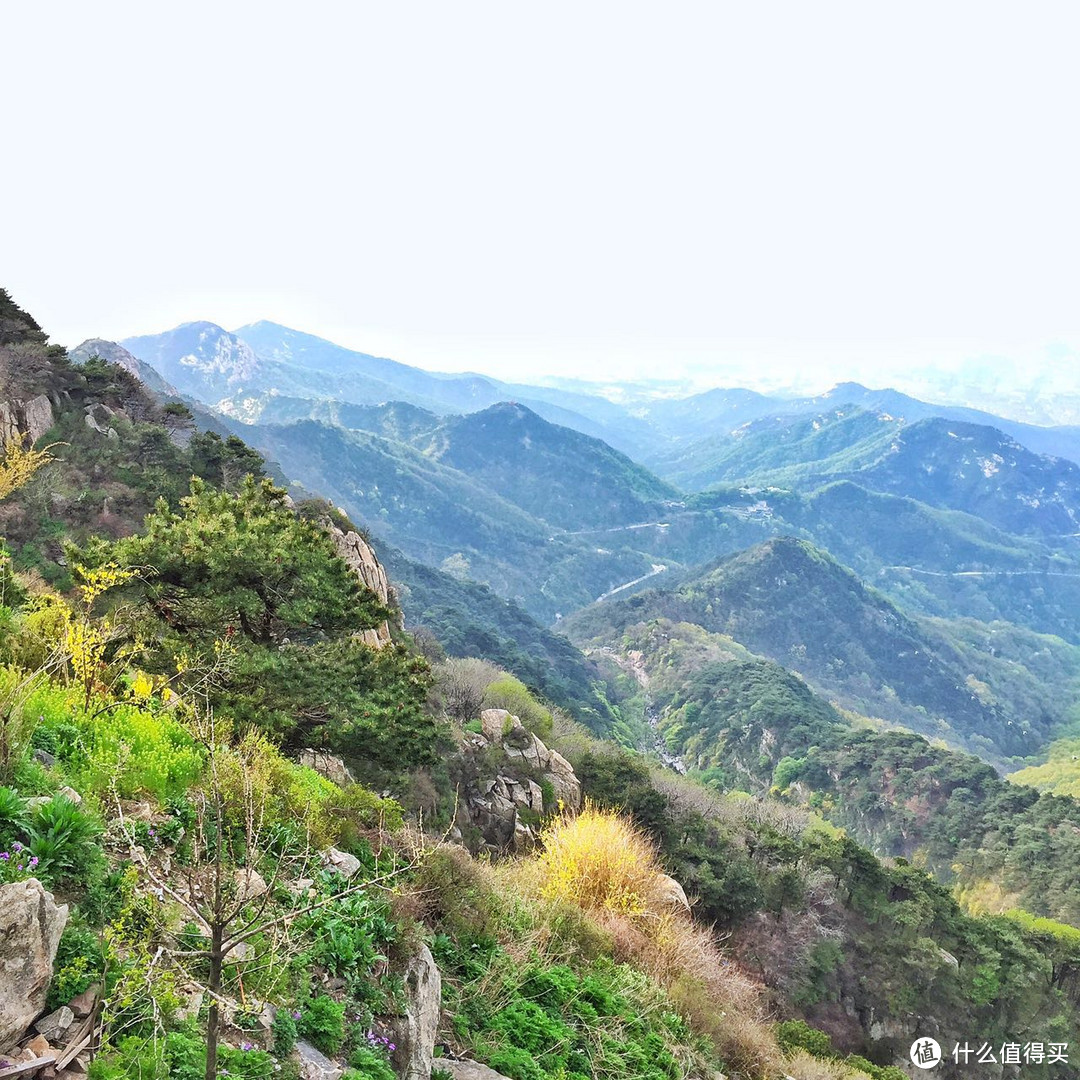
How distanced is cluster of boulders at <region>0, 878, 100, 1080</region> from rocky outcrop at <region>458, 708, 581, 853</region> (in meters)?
17.9

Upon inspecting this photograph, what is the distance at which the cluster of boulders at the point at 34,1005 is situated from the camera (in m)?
4.00

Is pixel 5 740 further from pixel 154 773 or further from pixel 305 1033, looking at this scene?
pixel 305 1033

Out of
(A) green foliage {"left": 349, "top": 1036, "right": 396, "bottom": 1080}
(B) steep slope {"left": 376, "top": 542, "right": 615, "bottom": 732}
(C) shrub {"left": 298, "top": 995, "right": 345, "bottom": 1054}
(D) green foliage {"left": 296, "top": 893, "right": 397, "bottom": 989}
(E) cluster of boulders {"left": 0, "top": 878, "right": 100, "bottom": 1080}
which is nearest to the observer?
(E) cluster of boulders {"left": 0, "top": 878, "right": 100, "bottom": 1080}

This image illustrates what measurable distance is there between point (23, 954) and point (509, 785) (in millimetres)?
22859

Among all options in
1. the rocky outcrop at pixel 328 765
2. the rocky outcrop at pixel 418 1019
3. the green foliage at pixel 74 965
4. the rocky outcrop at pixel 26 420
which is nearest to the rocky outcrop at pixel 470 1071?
the rocky outcrop at pixel 418 1019

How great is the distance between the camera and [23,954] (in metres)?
4.15

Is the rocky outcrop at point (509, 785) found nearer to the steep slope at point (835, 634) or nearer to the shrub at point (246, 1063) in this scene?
the shrub at point (246, 1063)

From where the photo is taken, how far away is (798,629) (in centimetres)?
15588

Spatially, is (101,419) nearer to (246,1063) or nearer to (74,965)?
(74,965)

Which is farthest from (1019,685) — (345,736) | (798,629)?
(345,736)

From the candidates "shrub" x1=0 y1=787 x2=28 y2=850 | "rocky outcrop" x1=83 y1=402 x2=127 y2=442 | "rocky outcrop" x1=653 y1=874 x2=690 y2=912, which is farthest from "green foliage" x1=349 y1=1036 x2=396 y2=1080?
"rocky outcrop" x1=83 y1=402 x2=127 y2=442

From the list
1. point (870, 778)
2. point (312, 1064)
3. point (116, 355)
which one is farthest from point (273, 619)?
point (116, 355)

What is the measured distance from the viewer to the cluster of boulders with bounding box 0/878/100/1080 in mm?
4004

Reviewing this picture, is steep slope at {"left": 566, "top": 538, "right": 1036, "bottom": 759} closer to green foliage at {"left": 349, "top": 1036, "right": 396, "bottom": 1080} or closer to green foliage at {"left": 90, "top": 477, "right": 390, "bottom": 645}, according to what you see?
green foliage at {"left": 90, "top": 477, "right": 390, "bottom": 645}
